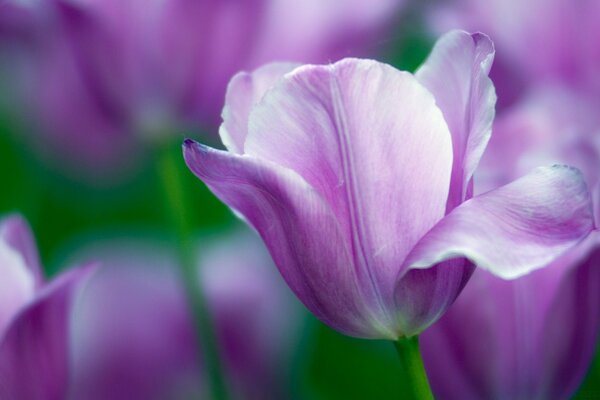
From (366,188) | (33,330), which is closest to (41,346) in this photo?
(33,330)

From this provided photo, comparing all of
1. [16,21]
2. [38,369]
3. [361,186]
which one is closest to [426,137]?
[361,186]

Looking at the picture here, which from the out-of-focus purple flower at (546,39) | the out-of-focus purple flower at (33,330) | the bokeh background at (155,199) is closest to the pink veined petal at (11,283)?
the out-of-focus purple flower at (33,330)

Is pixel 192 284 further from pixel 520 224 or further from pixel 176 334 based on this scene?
pixel 520 224

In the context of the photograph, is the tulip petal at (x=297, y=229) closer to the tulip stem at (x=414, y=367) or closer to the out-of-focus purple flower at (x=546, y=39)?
the tulip stem at (x=414, y=367)

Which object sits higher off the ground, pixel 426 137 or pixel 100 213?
pixel 426 137

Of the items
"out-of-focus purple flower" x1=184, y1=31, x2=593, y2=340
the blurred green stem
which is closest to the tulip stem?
"out-of-focus purple flower" x1=184, y1=31, x2=593, y2=340

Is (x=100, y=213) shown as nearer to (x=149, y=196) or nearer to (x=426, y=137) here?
(x=149, y=196)
